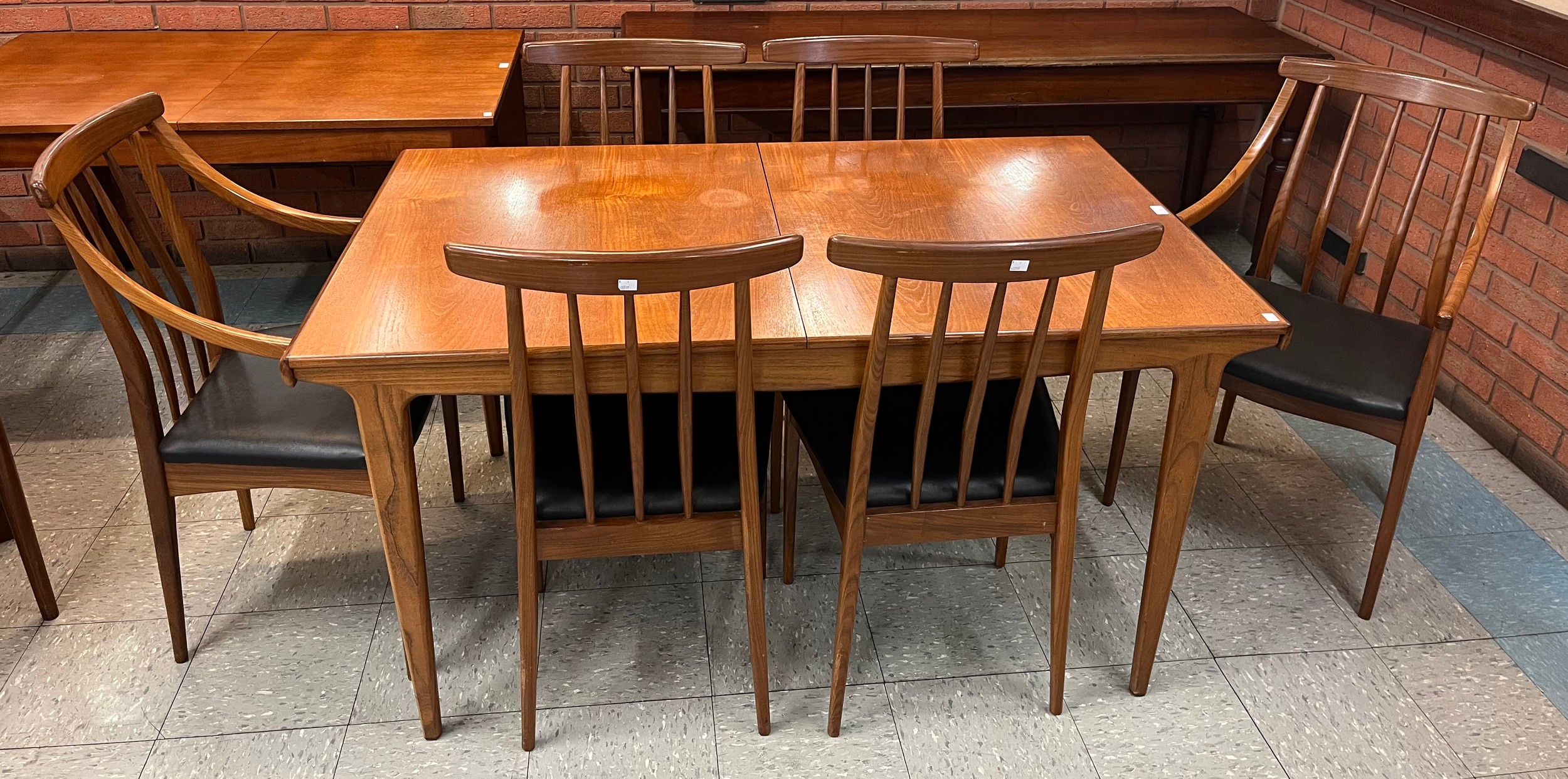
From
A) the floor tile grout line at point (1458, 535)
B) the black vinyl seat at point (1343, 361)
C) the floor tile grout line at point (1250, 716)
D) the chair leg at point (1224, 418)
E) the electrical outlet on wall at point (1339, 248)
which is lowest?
the floor tile grout line at point (1250, 716)

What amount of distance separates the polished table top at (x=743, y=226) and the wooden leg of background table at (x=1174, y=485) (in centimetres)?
10

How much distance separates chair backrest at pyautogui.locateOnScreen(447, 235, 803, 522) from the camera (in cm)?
129

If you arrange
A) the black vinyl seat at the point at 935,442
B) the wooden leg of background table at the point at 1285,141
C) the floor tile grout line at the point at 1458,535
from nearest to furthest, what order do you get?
the black vinyl seat at the point at 935,442
the floor tile grout line at the point at 1458,535
the wooden leg of background table at the point at 1285,141

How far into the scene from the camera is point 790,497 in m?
2.06

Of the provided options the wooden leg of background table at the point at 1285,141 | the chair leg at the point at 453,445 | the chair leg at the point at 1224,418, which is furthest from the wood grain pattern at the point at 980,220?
the wooden leg of background table at the point at 1285,141

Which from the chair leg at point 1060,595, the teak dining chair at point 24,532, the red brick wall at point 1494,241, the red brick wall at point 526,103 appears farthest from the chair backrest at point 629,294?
the red brick wall at point 1494,241

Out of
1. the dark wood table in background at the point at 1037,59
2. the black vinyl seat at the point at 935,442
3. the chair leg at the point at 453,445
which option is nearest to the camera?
the black vinyl seat at the point at 935,442

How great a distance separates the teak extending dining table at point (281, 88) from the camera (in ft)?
8.05

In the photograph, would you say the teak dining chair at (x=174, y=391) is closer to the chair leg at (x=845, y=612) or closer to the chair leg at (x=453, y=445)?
the chair leg at (x=453, y=445)

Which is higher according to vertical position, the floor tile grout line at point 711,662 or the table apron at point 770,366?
the table apron at point 770,366

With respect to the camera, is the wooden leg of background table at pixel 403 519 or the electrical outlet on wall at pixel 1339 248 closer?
the wooden leg of background table at pixel 403 519

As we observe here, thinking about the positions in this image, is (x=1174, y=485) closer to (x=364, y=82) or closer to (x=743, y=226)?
(x=743, y=226)

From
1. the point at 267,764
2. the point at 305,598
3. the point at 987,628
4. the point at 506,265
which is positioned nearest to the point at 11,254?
the point at 305,598

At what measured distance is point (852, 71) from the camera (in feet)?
9.34
